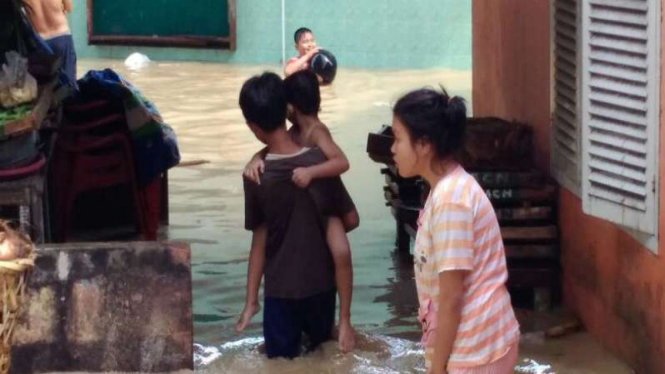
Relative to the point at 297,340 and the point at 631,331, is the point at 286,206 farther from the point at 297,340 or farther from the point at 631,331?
the point at 631,331

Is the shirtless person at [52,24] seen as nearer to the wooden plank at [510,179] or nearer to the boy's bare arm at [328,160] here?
the wooden plank at [510,179]

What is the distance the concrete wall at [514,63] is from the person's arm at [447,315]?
325cm

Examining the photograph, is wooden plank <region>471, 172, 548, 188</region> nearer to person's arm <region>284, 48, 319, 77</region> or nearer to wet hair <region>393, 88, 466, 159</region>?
wet hair <region>393, 88, 466, 159</region>

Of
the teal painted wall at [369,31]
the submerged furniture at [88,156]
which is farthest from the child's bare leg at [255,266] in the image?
the teal painted wall at [369,31]

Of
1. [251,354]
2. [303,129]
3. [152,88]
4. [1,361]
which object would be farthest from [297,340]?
[152,88]

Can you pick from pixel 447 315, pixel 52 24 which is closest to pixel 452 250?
pixel 447 315

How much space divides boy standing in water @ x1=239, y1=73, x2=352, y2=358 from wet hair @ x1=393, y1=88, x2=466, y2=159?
1687 millimetres

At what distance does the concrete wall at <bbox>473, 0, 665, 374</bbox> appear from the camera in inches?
212

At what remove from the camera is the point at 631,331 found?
5617mm

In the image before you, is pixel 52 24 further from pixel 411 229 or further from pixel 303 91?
pixel 303 91

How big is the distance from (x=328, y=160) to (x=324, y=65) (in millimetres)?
10459

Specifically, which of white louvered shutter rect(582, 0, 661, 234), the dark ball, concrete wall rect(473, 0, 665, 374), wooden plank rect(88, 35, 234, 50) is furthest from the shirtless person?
wooden plank rect(88, 35, 234, 50)

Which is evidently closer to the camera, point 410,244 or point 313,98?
point 313,98

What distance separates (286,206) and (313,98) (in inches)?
18.2
